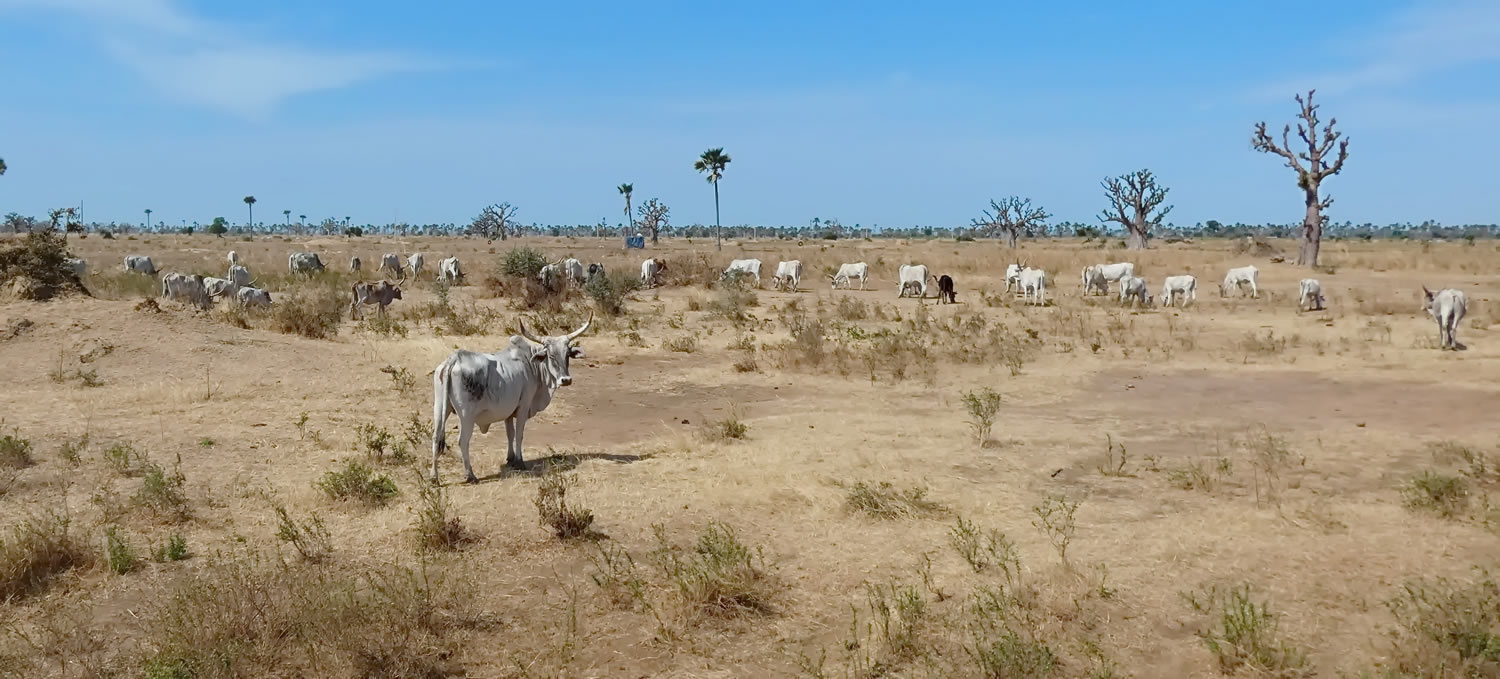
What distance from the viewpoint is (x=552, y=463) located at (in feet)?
32.2

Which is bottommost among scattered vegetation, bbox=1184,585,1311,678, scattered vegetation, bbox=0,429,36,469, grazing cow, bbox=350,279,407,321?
scattered vegetation, bbox=1184,585,1311,678

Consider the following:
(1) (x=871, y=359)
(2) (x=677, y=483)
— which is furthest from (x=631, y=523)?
(1) (x=871, y=359)

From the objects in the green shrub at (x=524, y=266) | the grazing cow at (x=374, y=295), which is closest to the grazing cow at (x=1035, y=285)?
the green shrub at (x=524, y=266)

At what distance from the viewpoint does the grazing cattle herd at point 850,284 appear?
73.2 ft

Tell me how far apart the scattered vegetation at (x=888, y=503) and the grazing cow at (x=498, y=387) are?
304cm

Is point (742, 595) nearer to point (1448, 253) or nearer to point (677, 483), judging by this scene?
point (677, 483)

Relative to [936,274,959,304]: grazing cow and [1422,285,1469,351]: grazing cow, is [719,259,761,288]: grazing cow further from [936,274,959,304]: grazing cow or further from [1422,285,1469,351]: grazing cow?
[1422,285,1469,351]: grazing cow

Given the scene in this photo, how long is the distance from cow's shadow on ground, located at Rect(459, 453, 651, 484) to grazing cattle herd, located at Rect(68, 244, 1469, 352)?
14.8m

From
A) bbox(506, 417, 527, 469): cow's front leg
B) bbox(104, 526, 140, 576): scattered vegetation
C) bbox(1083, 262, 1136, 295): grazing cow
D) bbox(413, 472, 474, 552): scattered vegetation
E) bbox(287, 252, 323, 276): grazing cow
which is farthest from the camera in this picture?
bbox(287, 252, 323, 276): grazing cow

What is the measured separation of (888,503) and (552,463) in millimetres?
3449

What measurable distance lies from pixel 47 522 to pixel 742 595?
496 cm

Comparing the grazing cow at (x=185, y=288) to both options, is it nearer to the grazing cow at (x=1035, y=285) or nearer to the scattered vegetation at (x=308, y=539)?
the scattered vegetation at (x=308, y=539)

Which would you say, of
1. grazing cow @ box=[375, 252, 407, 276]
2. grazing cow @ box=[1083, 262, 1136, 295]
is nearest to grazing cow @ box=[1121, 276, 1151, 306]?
grazing cow @ box=[1083, 262, 1136, 295]

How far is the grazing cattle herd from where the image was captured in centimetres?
2231
